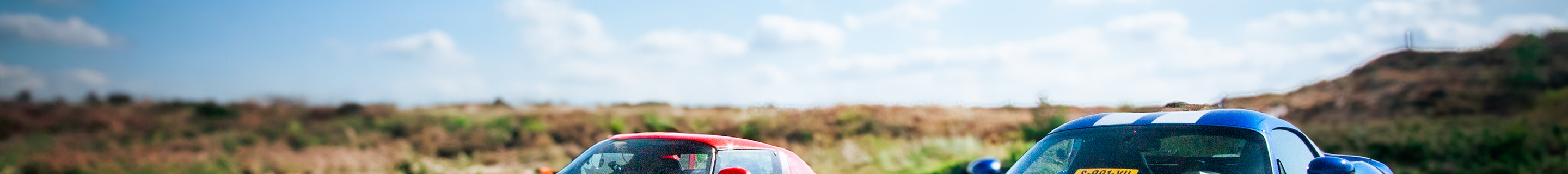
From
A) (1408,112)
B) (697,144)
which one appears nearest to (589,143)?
(697,144)

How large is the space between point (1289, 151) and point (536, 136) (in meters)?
19.8

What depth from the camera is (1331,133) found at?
2347 cm

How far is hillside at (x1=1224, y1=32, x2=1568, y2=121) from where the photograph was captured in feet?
78.7

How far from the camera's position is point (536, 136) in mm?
22156

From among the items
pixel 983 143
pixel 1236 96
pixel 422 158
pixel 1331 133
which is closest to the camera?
pixel 1236 96

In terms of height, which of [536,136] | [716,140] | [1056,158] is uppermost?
[716,140]

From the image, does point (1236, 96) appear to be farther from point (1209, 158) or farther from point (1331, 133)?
point (1331, 133)

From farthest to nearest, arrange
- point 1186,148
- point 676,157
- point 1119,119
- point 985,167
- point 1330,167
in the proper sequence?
point 985,167 → point 1119,119 → point 676,157 → point 1186,148 → point 1330,167

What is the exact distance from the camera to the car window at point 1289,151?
4363 mm

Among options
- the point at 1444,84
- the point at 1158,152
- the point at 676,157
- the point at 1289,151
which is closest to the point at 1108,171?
the point at 1158,152

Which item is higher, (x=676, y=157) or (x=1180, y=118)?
(x=1180, y=118)

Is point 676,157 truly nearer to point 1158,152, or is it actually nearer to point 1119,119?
point 1119,119

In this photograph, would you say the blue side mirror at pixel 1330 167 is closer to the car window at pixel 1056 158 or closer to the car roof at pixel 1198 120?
the car roof at pixel 1198 120

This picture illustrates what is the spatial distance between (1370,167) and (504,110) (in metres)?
25.2
